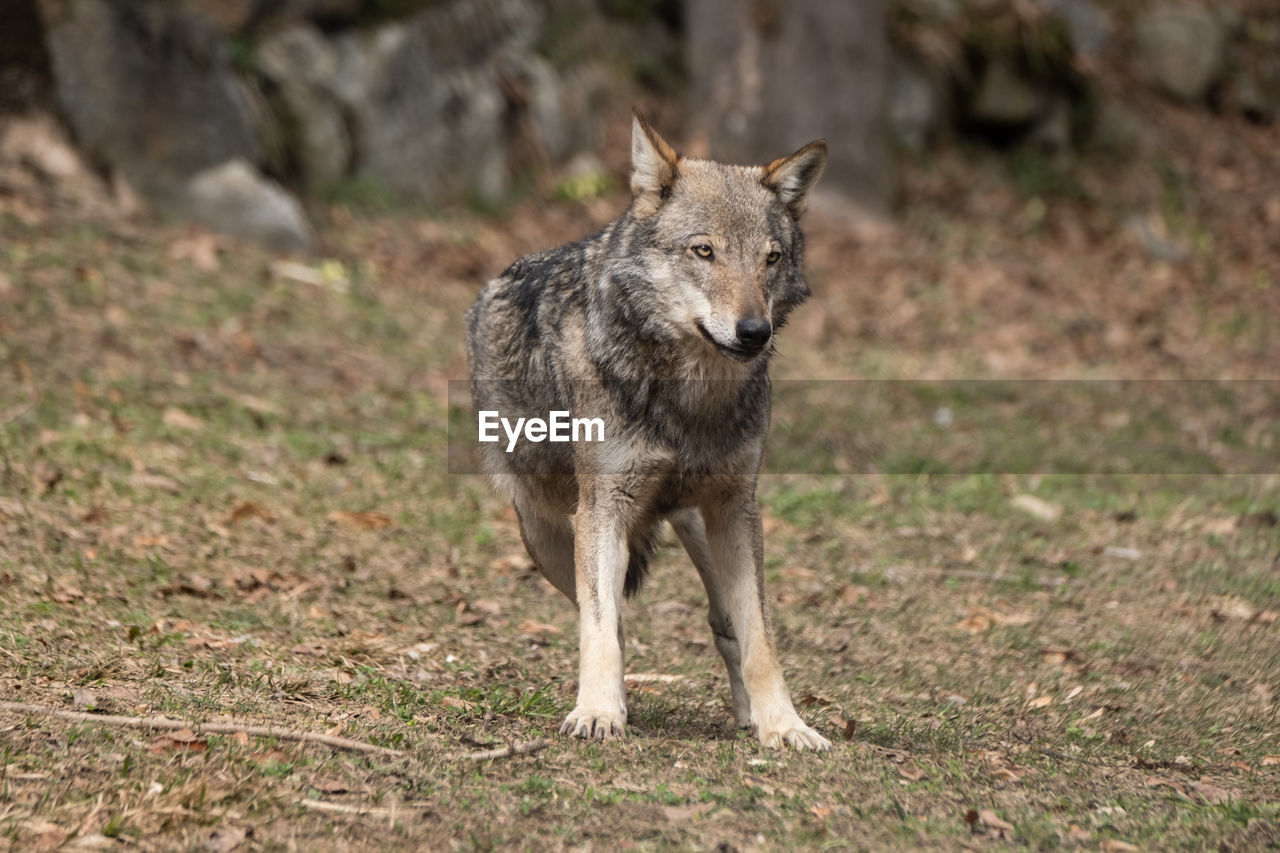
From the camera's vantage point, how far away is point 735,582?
5.21 m


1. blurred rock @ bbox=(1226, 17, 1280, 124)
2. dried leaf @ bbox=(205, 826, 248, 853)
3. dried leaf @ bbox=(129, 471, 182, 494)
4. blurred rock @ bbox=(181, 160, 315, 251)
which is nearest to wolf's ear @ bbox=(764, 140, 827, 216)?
dried leaf @ bbox=(205, 826, 248, 853)

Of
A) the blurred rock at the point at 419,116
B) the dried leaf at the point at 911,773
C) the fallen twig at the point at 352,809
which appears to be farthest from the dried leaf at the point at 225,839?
the blurred rock at the point at 419,116

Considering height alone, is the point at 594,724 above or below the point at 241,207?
below

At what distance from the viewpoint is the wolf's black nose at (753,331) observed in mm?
4754

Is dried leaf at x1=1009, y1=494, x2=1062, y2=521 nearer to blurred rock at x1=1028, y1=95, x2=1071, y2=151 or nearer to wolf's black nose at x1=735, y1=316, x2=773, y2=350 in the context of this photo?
wolf's black nose at x1=735, y1=316, x2=773, y2=350

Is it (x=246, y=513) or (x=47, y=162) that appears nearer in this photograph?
(x=246, y=513)

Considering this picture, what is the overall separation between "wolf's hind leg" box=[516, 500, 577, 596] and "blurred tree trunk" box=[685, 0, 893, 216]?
31.9 feet

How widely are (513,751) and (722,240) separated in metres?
2.05

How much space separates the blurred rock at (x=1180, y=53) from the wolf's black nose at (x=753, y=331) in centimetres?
1687

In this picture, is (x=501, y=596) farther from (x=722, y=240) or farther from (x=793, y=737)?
(x=722, y=240)

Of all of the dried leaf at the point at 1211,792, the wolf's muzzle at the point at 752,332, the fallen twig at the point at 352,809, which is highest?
the wolf's muzzle at the point at 752,332

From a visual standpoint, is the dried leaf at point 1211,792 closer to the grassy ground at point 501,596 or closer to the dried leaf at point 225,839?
the grassy ground at point 501,596

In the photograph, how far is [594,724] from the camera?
475 centimetres

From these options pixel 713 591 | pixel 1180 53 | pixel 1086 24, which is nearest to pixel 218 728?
pixel 713 591
